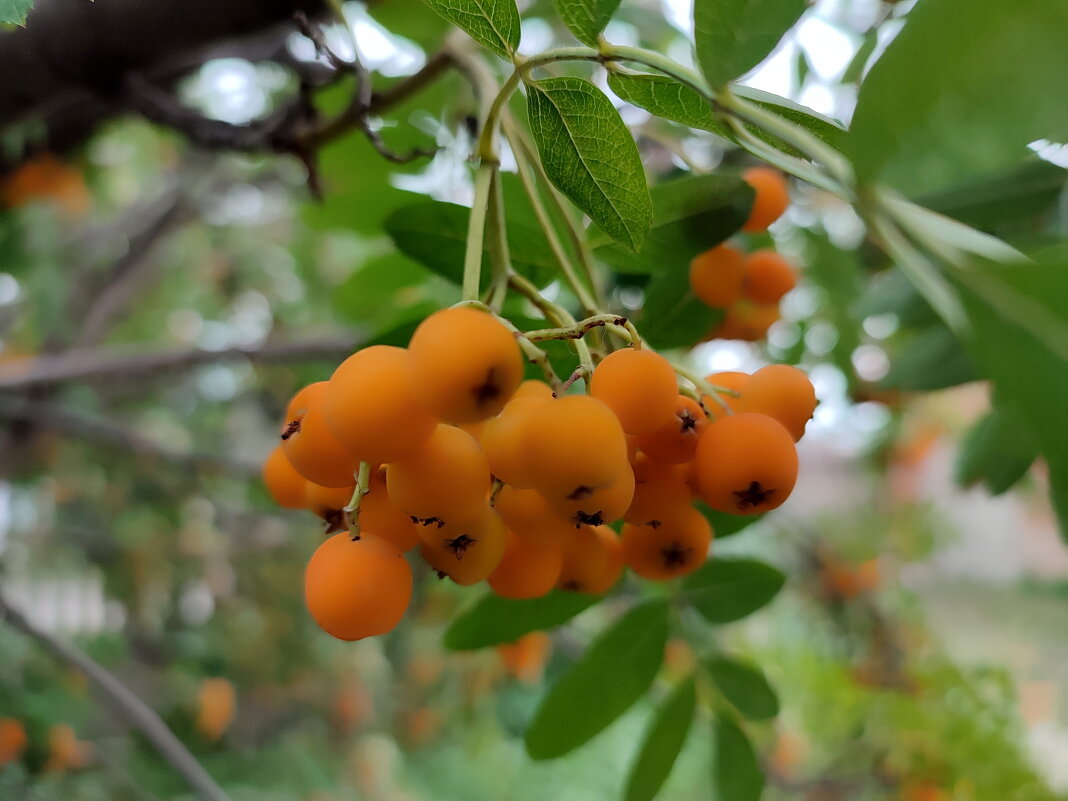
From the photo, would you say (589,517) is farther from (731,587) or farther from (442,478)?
(731,587)

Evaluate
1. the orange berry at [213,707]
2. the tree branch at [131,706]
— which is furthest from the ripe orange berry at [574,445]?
the orange berry at [213,707]

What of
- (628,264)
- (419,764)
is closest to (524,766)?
(419,764)

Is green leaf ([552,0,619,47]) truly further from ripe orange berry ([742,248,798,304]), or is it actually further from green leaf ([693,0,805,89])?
ripe orange berry ([742,248,798,304])

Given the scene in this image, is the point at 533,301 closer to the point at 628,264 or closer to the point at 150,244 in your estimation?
the point at 628,264

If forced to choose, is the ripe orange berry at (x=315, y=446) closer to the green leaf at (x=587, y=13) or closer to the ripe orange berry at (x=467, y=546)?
the ripe orange berry at (x=467, y=546)

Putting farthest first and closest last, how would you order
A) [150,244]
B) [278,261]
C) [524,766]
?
[524,766] < [278,261] < [150,244]

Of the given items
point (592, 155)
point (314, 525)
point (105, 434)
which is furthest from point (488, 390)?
point (314, 525)

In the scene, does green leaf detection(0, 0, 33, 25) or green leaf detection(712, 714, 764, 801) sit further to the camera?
green leaf detection(712, 714, 764, 801)

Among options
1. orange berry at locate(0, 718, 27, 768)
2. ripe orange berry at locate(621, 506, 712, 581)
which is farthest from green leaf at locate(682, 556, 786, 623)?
orange berry at locate(0, 718, 27, 768)
